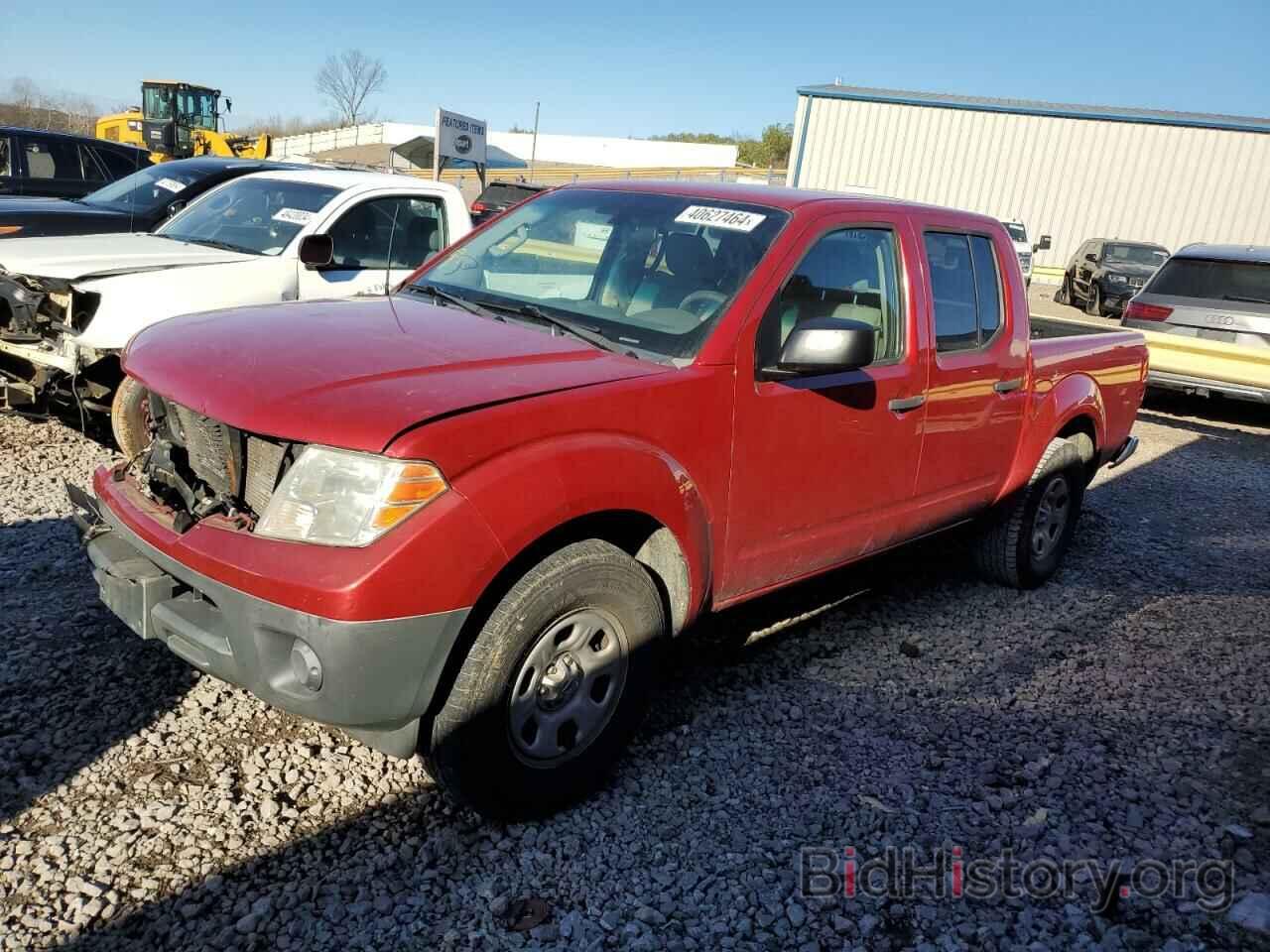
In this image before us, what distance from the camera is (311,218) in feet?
22.2

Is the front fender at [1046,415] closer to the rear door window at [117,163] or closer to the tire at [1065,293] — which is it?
the rear door window at [117,163]

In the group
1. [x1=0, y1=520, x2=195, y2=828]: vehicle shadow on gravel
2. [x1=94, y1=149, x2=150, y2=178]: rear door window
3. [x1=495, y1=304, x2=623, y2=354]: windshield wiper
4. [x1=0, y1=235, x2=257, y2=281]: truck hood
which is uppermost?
[x1=94, y1=149, x2=150, y2=178]: rear door window

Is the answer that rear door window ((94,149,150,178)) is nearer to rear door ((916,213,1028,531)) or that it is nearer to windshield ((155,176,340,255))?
windshield ((155,176,340,255))

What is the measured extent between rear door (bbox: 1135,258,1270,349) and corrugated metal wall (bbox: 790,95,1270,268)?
17.6m

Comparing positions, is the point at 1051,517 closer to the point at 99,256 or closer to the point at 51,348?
the point at 51,348

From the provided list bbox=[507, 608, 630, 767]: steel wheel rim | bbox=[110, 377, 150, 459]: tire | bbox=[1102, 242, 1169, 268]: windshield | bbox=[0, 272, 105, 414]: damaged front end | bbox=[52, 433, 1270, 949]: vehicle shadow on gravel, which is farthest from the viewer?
bbox=[1102, 242, 1169, 268]: windshield

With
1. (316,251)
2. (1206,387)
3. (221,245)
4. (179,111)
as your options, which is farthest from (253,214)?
(179,111)

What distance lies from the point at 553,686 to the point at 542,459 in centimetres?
70

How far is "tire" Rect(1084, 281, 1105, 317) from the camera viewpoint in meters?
20.9

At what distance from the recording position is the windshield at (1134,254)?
2106 cm

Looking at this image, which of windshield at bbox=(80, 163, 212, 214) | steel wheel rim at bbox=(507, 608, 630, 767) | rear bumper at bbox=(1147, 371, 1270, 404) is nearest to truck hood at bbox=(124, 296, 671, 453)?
steel wheel rim at bbox=(507, 608, 630, 767)

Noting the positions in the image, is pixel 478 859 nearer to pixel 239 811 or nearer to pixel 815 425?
pixel 239 811

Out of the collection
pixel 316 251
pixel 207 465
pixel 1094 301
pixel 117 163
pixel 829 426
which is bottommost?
pixel 1094 301

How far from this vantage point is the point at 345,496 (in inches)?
94.3
